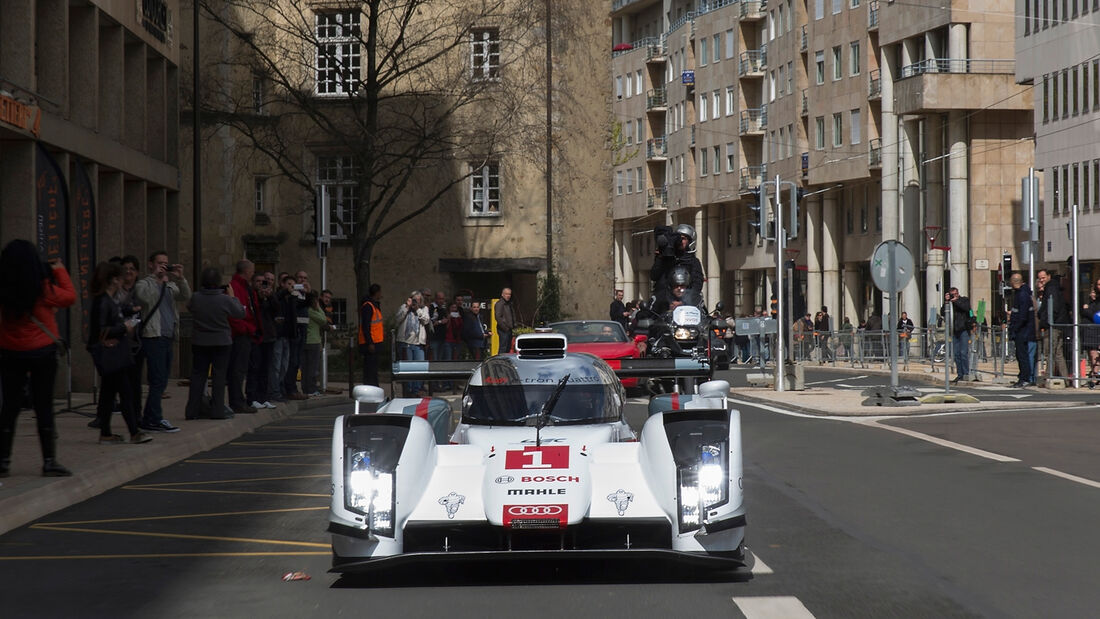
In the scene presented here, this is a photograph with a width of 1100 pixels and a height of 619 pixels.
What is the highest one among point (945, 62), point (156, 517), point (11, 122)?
point (945, 62)

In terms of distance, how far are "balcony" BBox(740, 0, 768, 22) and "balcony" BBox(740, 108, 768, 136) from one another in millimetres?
4748

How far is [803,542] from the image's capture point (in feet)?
31.7

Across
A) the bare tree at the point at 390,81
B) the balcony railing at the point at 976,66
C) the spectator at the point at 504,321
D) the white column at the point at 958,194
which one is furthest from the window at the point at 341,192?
the white column at the point at 958,194

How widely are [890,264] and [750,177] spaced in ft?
203

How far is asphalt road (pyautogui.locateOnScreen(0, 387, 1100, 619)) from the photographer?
7625 mm

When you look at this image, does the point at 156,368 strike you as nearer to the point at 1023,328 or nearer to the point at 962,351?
the point at 1023,328

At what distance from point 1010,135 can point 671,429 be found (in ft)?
181

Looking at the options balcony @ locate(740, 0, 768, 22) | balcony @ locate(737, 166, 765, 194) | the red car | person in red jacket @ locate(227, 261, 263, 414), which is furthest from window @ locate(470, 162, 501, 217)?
balcony @ locate(740, 0, 768, 22)

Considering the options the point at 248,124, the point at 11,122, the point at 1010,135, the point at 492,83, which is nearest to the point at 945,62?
the point at 1010,135

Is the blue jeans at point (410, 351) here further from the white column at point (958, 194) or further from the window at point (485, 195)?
the white column at point (958, 194)

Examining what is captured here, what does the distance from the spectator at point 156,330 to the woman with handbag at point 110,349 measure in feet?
3.49

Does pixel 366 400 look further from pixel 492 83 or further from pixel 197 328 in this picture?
pixel 492 83

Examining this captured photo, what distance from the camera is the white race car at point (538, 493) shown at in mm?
8086

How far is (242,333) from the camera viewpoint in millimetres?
19781
